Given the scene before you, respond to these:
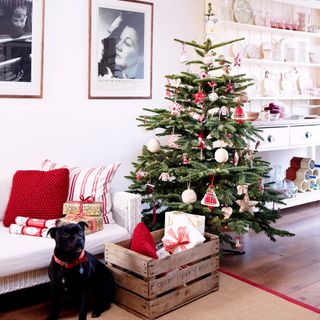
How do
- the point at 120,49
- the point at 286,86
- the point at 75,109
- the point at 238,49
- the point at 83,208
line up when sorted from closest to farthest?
the point at 83,208
the point at 75,109
the point at 120,49
the point at 238,49
the point at 286,86

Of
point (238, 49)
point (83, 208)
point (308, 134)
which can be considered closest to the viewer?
point (83, 208)

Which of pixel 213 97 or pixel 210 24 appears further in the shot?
pixel 210 24

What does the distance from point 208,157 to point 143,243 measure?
2.88ft

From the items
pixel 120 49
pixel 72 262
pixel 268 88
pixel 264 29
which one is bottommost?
pixel 72 262

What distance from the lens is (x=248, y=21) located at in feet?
15.2

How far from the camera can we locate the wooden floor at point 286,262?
2.96 m

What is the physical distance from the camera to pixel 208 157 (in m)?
3.24

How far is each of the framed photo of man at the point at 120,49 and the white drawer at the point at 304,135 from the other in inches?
58.2

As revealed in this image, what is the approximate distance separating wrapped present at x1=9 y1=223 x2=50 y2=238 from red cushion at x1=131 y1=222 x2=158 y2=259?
18.8 inches

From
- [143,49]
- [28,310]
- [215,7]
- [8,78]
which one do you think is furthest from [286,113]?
[28,310]

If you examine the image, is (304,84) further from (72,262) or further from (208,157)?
(72,262)

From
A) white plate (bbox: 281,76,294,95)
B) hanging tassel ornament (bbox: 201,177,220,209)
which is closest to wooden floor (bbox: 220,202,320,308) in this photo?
hanging tassel ornament (bbox: 201,177,220,209)

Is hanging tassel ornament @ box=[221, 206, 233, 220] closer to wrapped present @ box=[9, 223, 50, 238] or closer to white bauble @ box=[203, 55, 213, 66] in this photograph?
white bauble @ box=[203, 55, 213, 66]

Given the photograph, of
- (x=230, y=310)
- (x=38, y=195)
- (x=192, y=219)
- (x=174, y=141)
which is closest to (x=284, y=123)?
(x=174, y=141)
